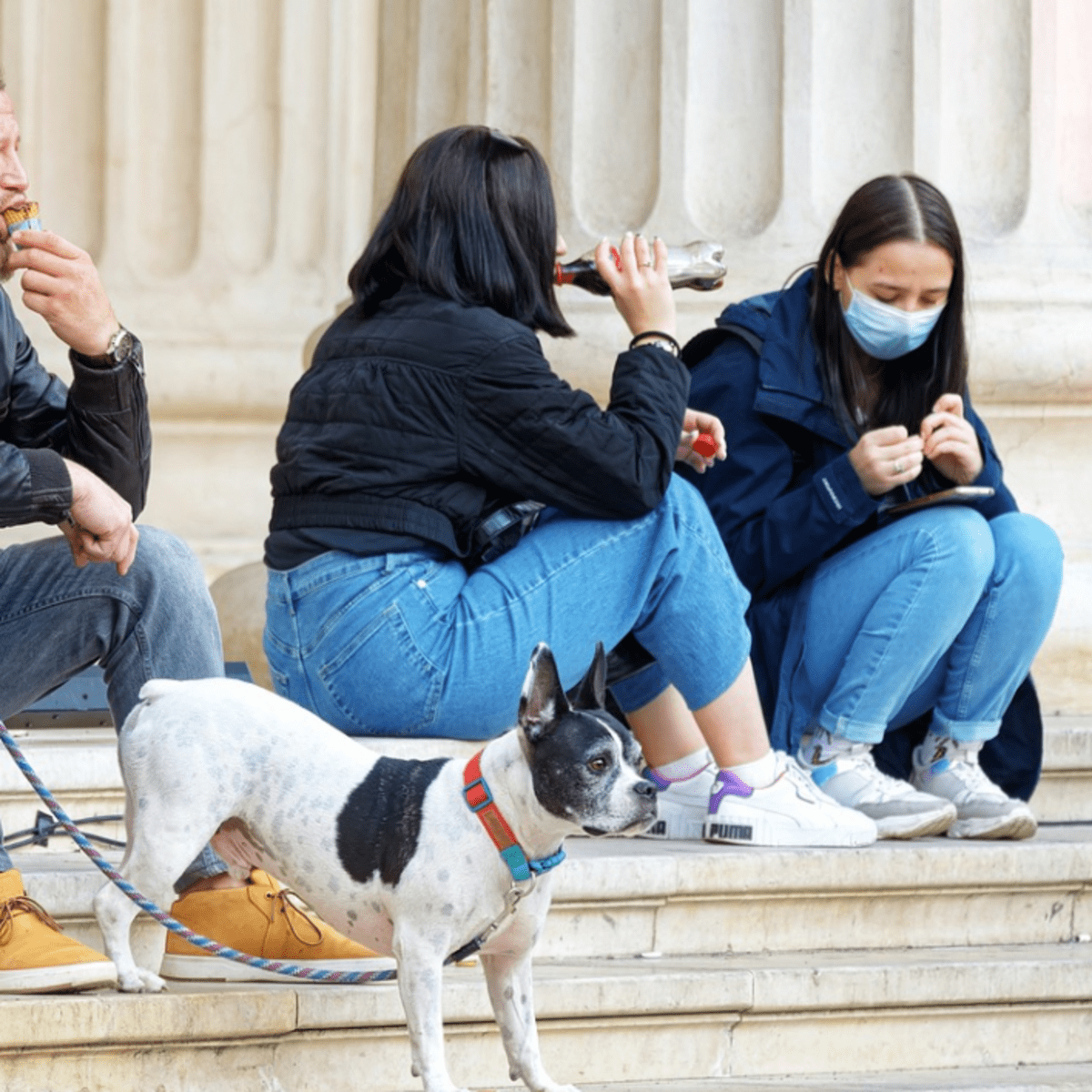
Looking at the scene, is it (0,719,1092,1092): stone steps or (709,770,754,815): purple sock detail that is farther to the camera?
(709,770,754,815): purple sock detail

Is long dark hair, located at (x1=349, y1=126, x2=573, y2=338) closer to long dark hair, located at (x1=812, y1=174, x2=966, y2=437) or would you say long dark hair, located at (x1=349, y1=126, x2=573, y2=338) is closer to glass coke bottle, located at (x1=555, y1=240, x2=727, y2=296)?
glass coke bottle, located at (x1=555, y1=240, x2=727, y2=296)

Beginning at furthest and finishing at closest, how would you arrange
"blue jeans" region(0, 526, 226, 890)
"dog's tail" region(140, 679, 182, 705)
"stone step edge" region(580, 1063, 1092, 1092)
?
"stone step edge" region(580, 1063, 1092, 1092) → "blue jeans" region(0, 526, 226, 890) → "dog's tail" region(140, 679, 182, 705)

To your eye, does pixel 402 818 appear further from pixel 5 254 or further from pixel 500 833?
pixel 5 254

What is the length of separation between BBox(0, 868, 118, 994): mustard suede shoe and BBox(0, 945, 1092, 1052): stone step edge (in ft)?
0.09

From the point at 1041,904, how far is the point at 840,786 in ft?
1.46

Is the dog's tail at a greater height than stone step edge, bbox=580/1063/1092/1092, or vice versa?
the dog's tail

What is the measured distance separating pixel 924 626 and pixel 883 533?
21cm

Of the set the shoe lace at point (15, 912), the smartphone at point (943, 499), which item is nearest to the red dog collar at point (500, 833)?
the shoe lace at point (15, 912)

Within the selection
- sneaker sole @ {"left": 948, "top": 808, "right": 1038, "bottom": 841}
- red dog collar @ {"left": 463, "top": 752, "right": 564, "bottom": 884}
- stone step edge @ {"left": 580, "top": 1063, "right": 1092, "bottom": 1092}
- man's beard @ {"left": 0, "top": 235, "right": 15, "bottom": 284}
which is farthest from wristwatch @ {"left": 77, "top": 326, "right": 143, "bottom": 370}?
sneaker sole @ {"left": 948, "top": 808, "right": 1038, "bottom": 841}

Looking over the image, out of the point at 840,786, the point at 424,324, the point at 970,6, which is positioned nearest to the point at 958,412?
the point at 840,786

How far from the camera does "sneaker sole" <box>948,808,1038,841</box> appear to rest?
392 centimetres

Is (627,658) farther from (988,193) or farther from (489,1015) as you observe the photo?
(988,193)

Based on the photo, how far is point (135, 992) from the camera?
2.78m

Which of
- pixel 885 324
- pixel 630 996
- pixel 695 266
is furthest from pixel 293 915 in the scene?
pixel 885 324
